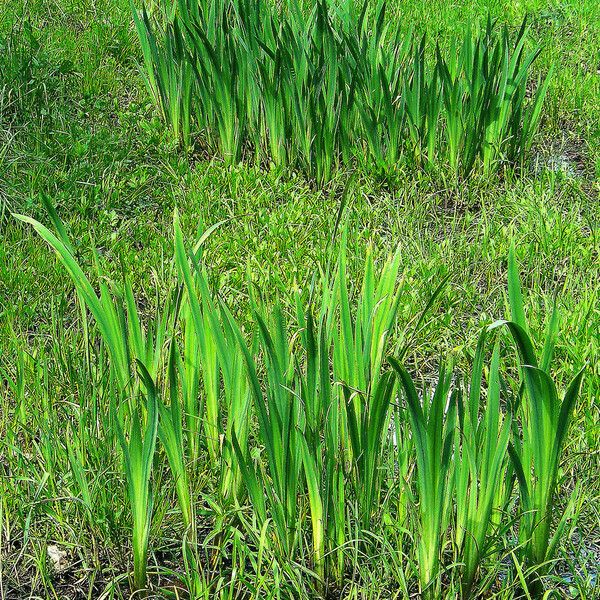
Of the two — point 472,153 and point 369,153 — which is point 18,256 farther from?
point 472,153

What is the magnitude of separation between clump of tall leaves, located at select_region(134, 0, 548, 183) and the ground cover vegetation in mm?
16

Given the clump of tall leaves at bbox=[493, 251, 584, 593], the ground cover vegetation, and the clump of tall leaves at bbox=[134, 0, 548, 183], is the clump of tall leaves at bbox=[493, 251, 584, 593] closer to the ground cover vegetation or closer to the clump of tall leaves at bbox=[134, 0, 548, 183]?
the ground cover vegetation

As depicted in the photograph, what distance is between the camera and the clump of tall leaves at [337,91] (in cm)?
369

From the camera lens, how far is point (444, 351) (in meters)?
2.90

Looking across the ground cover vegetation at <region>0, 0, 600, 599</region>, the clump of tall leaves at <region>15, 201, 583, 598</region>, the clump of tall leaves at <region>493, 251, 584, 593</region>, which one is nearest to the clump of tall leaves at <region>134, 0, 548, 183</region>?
the ground cover vegetation at <region>0, 0, 600, 599</region>

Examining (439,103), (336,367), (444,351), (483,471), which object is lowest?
(444,351)

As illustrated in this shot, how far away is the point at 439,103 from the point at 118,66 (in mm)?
1961

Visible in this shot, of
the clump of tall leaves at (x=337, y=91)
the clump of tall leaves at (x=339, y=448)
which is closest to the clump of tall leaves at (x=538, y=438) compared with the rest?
the clump of tall leaves at (x=339, y=448)

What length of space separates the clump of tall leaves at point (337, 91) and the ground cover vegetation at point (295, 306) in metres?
0.02

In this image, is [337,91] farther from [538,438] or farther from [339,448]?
[538,438]

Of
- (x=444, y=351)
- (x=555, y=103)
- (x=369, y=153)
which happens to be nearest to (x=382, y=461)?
(x=444, y=351)

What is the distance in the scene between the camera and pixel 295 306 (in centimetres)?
272

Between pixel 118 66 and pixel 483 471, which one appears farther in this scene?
pixel 118 66

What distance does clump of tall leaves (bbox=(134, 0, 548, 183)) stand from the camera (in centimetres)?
369
